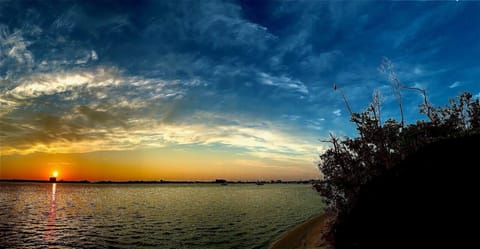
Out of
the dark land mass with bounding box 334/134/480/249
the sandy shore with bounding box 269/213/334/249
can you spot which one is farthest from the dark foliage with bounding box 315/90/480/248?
the sandy shore with bounding box 269/213/334/249

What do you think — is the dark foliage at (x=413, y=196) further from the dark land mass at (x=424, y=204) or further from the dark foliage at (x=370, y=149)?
the dark foliage at (x=370, y=149)

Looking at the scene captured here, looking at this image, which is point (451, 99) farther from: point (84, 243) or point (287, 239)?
point (84, 243)

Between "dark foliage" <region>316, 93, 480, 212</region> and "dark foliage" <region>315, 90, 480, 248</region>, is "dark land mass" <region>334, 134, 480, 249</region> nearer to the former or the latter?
"dark foliage" <region>315, 90, 480, 248</region>

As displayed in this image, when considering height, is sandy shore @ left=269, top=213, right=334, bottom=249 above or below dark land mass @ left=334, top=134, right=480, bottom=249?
below

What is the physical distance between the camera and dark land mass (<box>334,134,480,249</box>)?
599cm

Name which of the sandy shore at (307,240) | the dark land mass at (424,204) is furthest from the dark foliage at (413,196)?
the sandy shore at (307,240)

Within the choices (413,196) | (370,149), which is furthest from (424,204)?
(370,149)

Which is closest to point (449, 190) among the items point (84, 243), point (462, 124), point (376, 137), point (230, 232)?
point (376, 137)

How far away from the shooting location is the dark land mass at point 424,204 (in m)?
5.99

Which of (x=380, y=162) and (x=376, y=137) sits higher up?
(x=376, y=137)

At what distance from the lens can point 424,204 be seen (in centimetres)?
686

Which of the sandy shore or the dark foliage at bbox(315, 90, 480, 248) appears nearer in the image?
the dark foliage at bbox(315, 90, 480, 248)

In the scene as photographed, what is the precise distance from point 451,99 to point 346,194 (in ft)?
41.0

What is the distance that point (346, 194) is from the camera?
1617 centimetres
